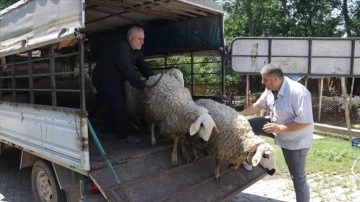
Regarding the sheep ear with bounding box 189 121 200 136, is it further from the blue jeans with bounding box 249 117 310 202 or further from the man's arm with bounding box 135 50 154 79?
the man's arm with bounding box 135 50 154 79

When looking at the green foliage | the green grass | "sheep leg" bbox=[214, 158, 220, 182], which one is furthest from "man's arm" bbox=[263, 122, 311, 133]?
the green foliage

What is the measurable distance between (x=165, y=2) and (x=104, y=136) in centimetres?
211

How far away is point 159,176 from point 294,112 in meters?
1.69

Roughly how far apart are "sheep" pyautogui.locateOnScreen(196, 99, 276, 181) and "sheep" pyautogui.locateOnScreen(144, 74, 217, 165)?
249mm

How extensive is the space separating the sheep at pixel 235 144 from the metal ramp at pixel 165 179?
0.23m

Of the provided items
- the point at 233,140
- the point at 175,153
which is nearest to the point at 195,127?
the point at 233,140

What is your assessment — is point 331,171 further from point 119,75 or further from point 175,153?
point 119,75

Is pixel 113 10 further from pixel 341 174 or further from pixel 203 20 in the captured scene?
pixel 341 174

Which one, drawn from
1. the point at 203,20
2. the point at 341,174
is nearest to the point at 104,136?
the point at 203,20

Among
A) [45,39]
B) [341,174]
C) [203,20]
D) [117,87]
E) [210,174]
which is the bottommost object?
[341,174]

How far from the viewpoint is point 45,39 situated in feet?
12.8

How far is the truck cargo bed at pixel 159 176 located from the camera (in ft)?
12.2

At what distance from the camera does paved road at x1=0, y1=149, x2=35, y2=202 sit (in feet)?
18.6

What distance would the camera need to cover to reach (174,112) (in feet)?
14.6
